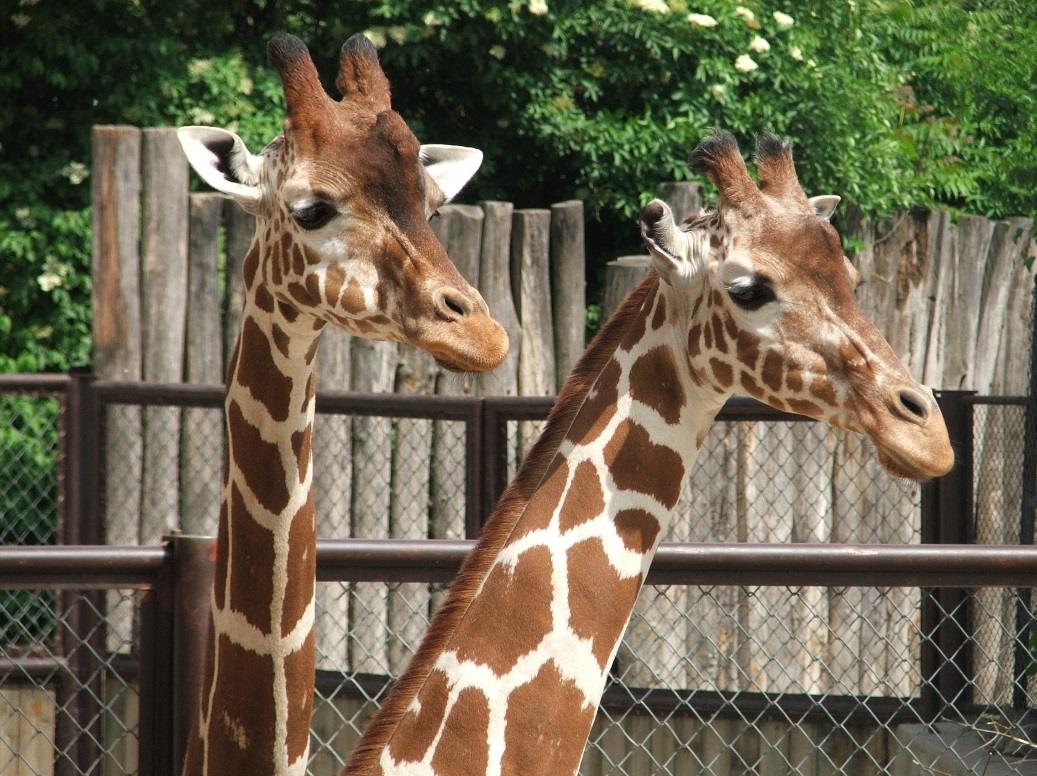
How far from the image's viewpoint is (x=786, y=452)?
579cm

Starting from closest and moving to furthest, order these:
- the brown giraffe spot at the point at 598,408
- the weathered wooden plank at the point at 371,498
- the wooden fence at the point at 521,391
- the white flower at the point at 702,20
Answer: the brown giraffe spot at the point at 598,408 → the wooden fence at the point at 521,391 → the weathered wooden plank at the point at 371,498 → the white flower at the point at 702,20

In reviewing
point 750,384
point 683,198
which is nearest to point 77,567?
point 750,384

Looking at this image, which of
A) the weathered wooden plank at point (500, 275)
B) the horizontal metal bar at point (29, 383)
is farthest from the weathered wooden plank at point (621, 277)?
the horizontal metal bar at point (29, 383)

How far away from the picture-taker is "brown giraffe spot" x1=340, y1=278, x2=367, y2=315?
2510 mm

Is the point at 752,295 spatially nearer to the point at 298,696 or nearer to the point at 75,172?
the point at 298,696

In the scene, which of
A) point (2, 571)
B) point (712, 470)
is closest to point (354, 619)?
point (712, 470)

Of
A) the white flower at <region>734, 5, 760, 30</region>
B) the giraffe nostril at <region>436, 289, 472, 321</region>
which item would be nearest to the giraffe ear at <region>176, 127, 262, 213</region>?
the giraffe nostril at <region>436, 289, 472, 321</region>

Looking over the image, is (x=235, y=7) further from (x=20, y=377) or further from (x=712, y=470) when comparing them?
(x=712, y=470)

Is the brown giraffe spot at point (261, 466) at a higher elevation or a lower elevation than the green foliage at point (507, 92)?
lower

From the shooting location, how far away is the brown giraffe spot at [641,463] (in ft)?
7.89

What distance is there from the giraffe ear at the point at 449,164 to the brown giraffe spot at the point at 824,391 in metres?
0.92

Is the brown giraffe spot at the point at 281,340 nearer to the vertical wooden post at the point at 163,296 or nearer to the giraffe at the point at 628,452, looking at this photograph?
the giraffe at the point at 628,452

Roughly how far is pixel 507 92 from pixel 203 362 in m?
3.20

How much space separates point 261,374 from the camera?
266 cm
